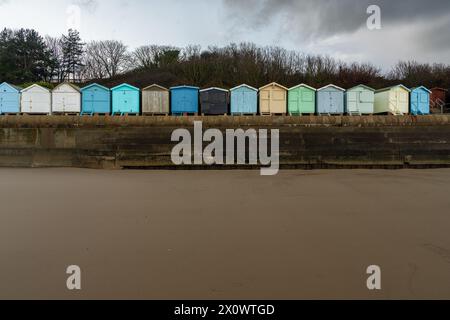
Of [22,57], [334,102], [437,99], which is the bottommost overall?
[334,102]

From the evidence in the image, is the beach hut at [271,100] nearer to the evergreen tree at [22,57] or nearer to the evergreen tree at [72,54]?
the evergreen tree at [22,57]

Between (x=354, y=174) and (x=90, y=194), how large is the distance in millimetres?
8043

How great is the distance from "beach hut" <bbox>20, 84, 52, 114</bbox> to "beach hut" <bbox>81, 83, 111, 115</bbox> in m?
1.77

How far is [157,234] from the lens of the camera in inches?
194

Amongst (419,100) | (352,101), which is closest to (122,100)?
(352,101)

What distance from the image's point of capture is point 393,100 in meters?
18.1

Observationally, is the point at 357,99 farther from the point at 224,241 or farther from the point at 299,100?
the point at 224,241

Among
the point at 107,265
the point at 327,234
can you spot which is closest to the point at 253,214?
the point at 327,234

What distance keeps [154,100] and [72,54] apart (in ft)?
164

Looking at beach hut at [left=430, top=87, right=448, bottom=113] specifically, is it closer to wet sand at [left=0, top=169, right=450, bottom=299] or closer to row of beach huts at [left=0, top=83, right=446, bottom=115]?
row of beach huts at [left=0, top=83, right=446, bottom=115]

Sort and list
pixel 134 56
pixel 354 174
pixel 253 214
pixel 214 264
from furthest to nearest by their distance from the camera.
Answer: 1. pixel 134 56
2. pixel 354 174
3. pixel 253 214
4. pixel 214 264

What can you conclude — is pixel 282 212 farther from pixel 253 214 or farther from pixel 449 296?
pixel 449 296

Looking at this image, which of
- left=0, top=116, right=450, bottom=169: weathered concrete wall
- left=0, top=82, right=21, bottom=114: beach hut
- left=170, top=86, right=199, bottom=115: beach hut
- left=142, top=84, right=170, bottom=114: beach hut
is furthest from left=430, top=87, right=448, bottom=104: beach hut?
left=0, top=82, right=21, bottom=114: beach hut

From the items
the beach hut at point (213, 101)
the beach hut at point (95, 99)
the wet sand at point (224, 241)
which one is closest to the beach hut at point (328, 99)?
the beach hut at point (213, 101)
